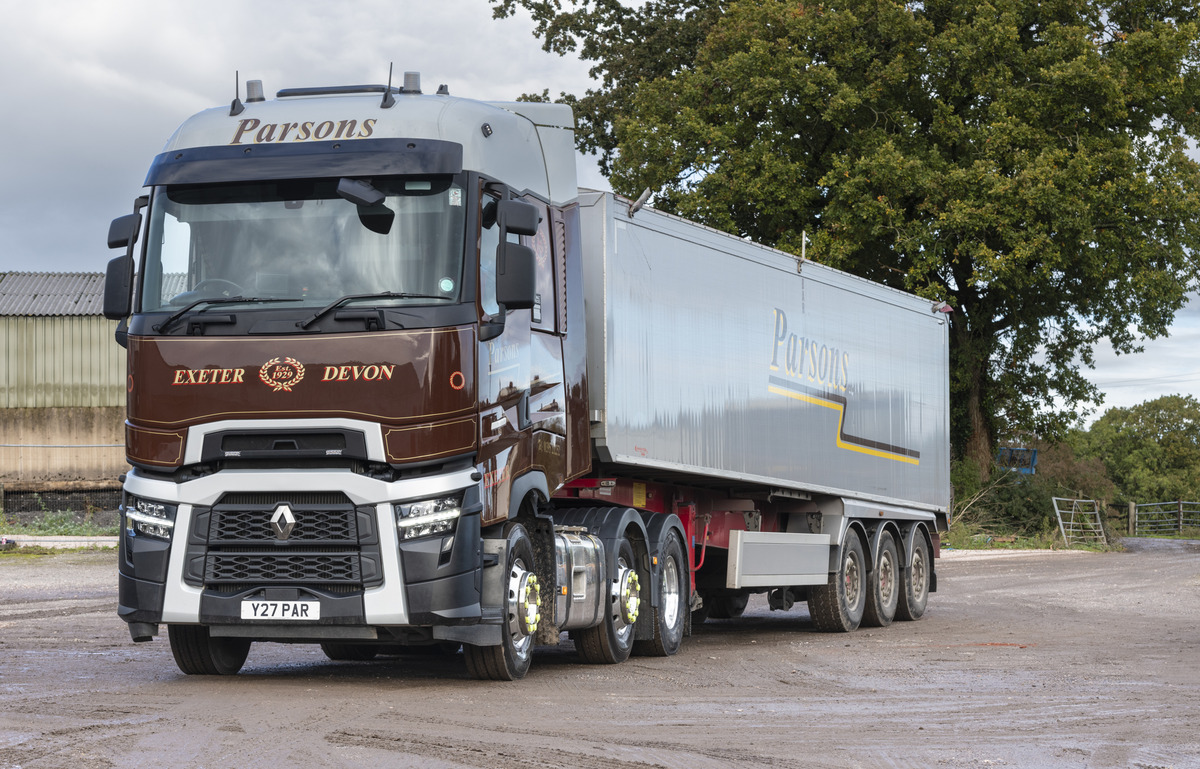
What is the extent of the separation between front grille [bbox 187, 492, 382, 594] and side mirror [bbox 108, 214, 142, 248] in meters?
1.86

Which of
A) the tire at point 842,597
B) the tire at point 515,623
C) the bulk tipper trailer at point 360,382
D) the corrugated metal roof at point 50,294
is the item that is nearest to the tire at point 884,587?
the tire at point 842,597

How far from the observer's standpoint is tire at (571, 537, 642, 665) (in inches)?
473

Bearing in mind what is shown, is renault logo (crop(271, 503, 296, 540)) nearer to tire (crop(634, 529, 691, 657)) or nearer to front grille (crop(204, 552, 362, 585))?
front grille (crop(204, 552, 362, 585))

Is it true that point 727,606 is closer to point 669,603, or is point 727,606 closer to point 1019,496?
point 669,603

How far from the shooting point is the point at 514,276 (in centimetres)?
982

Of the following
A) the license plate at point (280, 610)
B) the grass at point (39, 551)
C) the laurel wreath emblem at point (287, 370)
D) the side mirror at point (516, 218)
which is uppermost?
the side mirror at point (516, 218)

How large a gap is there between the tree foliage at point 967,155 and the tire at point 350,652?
69.6ft

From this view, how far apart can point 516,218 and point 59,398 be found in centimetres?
3065

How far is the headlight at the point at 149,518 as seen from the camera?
975 cm

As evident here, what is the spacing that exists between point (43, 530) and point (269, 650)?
19.9 m

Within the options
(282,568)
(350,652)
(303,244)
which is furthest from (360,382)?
(350,652)

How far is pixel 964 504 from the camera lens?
3669 cm

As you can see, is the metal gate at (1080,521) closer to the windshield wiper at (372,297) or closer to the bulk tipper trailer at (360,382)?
the bulk tipper trailer at (360,382)

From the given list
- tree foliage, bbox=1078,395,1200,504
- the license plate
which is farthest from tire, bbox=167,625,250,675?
tree foliage, bbox=1078,395,1200,504
